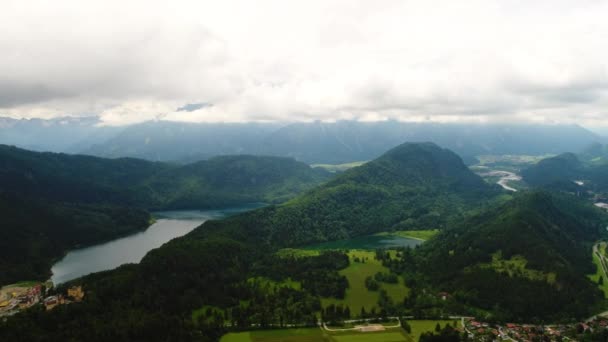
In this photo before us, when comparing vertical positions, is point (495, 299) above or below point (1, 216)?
below

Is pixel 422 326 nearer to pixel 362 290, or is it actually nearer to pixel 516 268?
pixel 362 290

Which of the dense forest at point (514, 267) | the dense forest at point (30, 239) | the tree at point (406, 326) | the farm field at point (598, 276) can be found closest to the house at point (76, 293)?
the dense forest at point (30, 239)

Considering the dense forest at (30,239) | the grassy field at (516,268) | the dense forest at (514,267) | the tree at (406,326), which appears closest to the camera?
the tree at (406,326)

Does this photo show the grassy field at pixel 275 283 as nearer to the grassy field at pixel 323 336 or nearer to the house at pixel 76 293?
the grassy field at pixel 323 336

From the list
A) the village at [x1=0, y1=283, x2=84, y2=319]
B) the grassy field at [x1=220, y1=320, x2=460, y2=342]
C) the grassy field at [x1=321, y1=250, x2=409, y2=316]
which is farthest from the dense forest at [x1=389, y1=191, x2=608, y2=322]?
the village at [x1=0, y1=283, x2=84, y2=319]

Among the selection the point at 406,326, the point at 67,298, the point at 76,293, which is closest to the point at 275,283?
the point at 406,326

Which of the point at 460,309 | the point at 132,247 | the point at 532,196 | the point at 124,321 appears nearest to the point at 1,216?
the point at 132,247

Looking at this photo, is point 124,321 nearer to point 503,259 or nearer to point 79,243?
point 503,259
